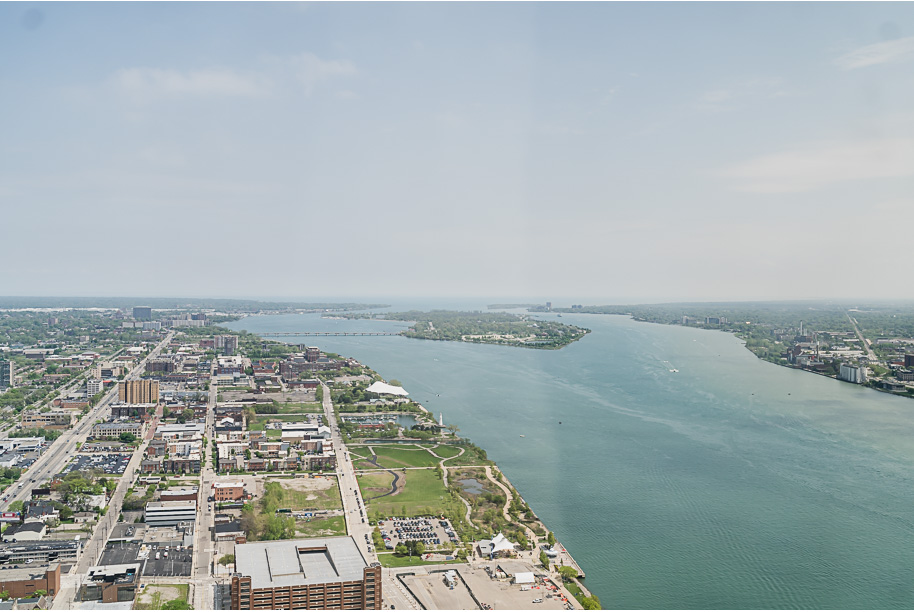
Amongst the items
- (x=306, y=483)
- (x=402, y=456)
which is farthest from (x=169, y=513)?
(x=402, y=456)

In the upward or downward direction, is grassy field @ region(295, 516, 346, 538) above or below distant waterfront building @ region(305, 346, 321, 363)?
below

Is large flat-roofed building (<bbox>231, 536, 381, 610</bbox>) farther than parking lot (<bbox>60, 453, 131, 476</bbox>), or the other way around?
parking lot (<bbox>60, 453, 131, 476</bbox>)

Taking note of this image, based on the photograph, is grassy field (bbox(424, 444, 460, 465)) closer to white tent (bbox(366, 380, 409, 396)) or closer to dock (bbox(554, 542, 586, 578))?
dock (bbox(554, 542, 586, 578))

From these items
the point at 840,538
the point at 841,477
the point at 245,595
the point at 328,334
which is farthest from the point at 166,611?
the point at 328,334

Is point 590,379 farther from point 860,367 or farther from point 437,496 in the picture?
point 437,496

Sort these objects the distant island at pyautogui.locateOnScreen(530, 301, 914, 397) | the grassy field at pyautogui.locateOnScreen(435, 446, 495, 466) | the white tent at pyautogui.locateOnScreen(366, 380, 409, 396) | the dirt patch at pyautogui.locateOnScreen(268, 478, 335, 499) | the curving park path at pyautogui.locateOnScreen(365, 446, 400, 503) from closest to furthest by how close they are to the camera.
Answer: the curving park path at pyautogui.locateOnScreen(365, 446, 400, 503), the dirt patch at pyautogui.locateOnScreen(268, 478, 335, 499), the grassy field at pyautogui.locateOnScreen(435, 446, 495, 466), the white tent at pyautogui.locateOnScreen(366, 380, 409, 396), the distant island at pyautogui.locateOnScreen(530, 301, 914, 397)

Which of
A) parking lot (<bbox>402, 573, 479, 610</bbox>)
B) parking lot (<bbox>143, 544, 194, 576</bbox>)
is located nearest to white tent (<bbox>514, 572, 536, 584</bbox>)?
parking lot (<bbox>402, 573, 479, 610</bbox>)

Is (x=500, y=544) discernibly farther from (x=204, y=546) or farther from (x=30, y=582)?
(x=30, y=582)
